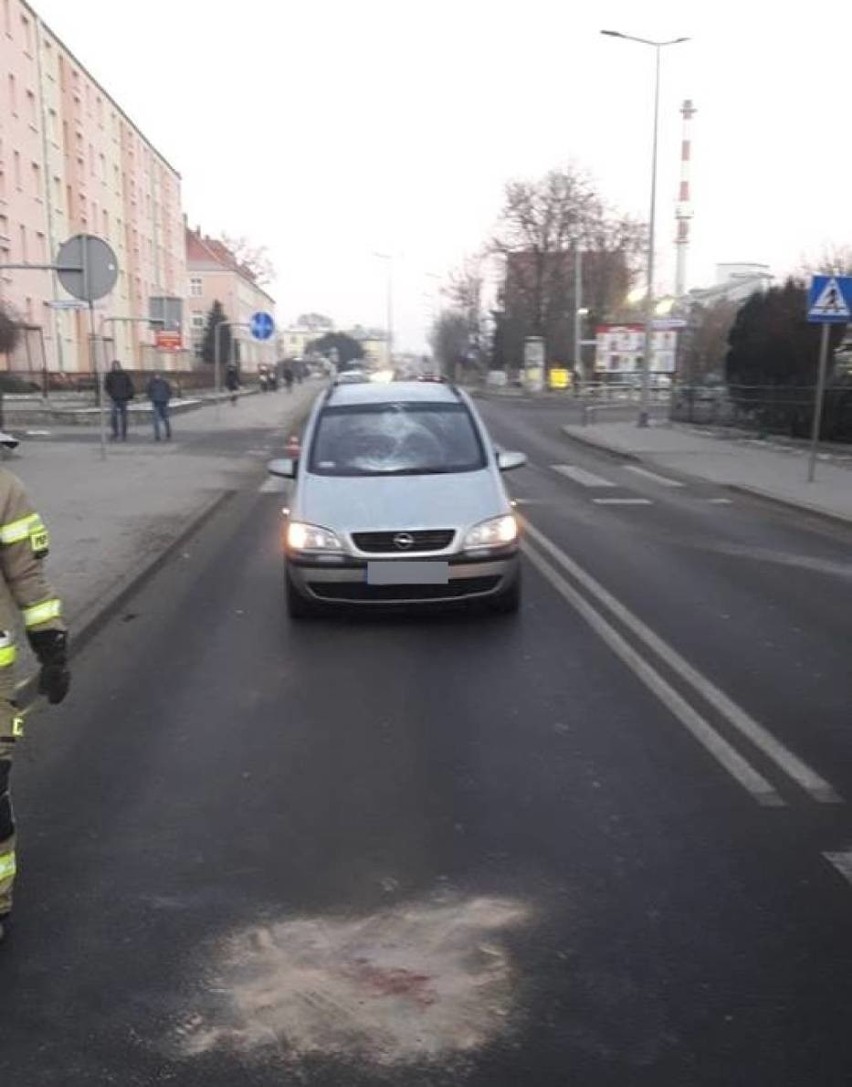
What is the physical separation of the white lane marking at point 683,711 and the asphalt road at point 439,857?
0.09 feet

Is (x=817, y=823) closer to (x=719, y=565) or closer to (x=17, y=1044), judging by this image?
(x=17, y=1044)

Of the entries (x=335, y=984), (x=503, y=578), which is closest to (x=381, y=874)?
(x=335, y=984)

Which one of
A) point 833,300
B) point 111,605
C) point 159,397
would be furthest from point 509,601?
point 159,397

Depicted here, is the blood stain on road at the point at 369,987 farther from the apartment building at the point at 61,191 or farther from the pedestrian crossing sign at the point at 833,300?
the apartment building at the point at 61,191

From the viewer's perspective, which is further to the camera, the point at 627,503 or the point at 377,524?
the point at 627,503

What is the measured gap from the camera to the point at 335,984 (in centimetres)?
315

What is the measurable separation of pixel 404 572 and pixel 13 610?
3.80m

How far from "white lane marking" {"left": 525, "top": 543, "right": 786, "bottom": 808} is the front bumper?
2.95ft

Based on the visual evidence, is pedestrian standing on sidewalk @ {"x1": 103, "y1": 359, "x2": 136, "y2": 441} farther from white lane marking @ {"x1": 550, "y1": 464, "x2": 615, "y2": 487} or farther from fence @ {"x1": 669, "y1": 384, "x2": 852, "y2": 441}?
fence @ {"x1": 669, "y1": 384, "x2": 852, "y2": 441}

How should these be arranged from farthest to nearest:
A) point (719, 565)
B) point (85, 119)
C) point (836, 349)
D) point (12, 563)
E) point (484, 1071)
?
point (85, 119) < point (836, 349) < point (719, 565) < point (12, 563) < point (484, 1071)

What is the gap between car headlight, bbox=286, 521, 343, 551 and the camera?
7172mm

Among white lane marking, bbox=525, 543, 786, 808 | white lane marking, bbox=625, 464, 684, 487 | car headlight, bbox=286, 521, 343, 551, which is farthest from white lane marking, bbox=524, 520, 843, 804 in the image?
white lane marking, bbox=625, 464, 684, 487

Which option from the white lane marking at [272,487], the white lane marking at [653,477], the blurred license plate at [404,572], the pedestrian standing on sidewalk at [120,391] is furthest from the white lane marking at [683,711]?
the pedestrian standing on sidewalk at [120,391]

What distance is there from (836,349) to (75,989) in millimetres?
22889
